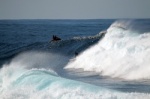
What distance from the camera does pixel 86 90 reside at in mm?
12523

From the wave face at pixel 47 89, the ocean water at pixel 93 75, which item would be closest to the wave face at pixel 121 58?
the ocean water at pixel 93 75

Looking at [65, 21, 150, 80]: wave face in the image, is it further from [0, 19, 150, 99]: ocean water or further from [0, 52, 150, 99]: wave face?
[0, 52, 150, 99]: wave face

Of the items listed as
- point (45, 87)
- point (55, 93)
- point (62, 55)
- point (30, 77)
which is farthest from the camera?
point (62, 55)

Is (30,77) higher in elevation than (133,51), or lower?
lower

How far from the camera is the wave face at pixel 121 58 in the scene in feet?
55.2

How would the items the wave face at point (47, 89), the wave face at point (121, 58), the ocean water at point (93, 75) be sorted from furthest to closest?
the wave face at point (121, 58) < the ocean water at point (93, 75) < the wave face at point (47, 89)

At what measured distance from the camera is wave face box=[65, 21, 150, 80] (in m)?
16.8

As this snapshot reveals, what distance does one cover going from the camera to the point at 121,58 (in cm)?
1888

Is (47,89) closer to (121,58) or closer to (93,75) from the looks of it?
(93,75)

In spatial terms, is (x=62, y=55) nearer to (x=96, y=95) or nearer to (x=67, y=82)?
(x=67, y=82)

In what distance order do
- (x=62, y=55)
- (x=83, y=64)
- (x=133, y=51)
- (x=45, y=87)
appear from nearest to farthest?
(x=45, y=87)
(x=133, y=51)
(x=83, y=64)
(x=62, y=55)

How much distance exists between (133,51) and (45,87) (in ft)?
21.6

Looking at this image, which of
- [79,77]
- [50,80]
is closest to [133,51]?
[79,77]

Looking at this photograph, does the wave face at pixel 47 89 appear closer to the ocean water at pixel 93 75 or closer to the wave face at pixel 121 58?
the ocean water at pixel 93 75
